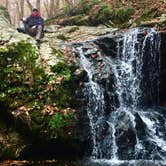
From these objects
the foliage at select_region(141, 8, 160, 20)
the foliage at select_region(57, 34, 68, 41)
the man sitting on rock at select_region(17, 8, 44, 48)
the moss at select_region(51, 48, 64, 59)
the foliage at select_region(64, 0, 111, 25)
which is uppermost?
the foliage at select_region(64, 0, 111, 25)

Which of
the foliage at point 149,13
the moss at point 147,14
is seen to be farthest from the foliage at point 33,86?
the foliage at point 149,13

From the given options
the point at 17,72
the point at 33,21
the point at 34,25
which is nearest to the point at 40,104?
the point at 17,72

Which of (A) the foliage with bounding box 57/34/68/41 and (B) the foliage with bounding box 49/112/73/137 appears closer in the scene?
(B) the foliage with bounding box 49/112/73/137

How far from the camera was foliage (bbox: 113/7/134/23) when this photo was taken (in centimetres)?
1730

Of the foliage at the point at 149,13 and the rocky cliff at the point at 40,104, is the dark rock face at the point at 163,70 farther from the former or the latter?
the foliage at the point at 149,13

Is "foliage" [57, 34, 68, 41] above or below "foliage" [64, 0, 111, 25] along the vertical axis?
below

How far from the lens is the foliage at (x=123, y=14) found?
56.7ft

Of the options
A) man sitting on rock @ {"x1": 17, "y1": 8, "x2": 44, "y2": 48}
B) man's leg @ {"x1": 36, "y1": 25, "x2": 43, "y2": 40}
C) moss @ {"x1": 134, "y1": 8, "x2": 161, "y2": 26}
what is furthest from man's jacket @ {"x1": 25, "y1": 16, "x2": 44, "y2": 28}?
moss @ {"x1": 134, "y1": 8, "x2": 161, "y2": 26}

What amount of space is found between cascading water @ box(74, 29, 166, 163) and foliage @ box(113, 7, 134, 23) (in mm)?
3687

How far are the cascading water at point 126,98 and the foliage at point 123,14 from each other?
12.1 ft

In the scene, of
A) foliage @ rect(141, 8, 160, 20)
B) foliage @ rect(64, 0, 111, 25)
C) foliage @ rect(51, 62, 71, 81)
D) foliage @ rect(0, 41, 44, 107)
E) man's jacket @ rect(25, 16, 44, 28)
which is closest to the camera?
foliage @ rect(0, 41, 44, 107)

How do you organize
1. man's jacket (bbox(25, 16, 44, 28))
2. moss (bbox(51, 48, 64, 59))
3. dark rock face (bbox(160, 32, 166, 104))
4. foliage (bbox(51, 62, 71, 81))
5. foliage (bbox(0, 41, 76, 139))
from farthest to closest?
man's jacket (bbox(25, 16, 44, 28)) → dark rock face (bbox(160, 32, 166, 104)) → moss (bbox(51, 48, 64, 59)) → foliage (bbox(51, 62, 71, 81)) → foliage (bbox(0, 41, 76, 139))

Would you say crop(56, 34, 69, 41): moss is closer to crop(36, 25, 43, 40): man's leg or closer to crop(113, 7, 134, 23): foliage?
crop(36, 25, 43, 40): man's leg

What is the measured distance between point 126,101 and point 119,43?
7.52 feet
